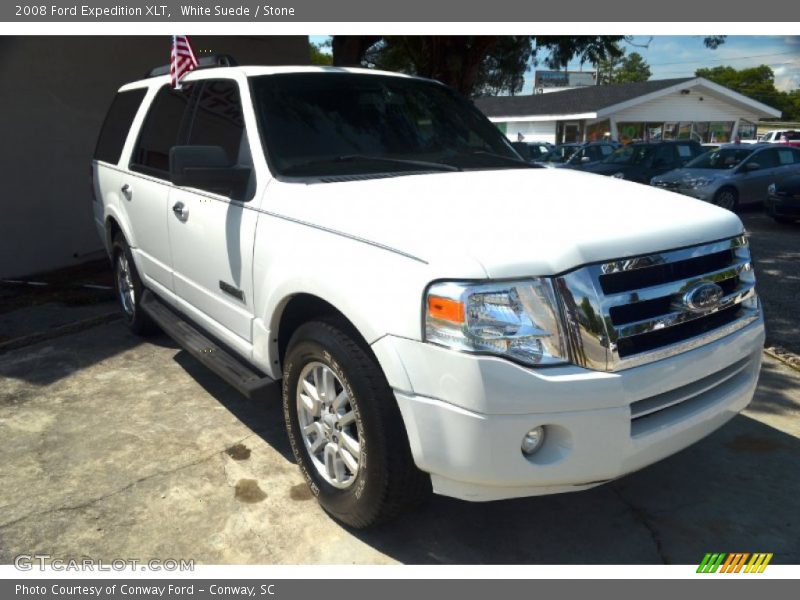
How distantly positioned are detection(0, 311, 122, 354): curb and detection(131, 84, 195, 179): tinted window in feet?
5.95

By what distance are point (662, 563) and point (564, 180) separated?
6.18 feet

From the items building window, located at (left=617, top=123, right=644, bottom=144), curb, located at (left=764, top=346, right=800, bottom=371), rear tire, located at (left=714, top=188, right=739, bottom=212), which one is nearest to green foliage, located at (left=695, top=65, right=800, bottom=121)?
building window, located at (left=617, top=123, right=644, bottom=144)

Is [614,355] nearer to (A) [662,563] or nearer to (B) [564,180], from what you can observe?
(A) [662,563]

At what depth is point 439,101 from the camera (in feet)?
14.1

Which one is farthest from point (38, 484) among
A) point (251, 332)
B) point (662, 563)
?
point (662, 563)

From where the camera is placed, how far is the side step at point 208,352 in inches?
135

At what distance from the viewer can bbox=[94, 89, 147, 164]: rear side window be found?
534 centimetres

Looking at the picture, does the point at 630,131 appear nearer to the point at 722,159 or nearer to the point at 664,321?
the point at 722,159

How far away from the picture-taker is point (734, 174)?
555 inches

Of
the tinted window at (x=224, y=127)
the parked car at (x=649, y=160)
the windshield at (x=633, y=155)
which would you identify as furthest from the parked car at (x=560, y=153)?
the tinted window at (x=224, y=127)

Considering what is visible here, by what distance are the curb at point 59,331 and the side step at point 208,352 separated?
1.25 m

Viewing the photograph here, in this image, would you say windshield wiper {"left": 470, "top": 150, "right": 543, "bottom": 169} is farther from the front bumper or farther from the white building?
the white building

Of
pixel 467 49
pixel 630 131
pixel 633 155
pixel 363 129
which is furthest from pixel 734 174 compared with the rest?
pixel 630 131

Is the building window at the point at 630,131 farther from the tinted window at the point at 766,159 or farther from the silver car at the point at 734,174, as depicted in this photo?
the tinted window at the point at 766,159
